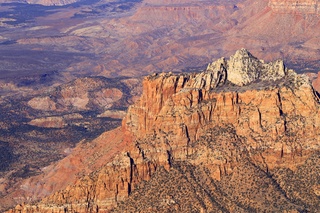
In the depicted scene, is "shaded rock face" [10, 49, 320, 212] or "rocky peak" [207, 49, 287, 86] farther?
"rocky peak" [207, 49, 287, 86]

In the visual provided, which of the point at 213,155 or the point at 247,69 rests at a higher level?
the point at 247,69

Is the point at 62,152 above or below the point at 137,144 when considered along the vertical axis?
below

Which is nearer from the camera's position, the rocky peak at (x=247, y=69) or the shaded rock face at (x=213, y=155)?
the shaded rock face at (x=213, y=155)

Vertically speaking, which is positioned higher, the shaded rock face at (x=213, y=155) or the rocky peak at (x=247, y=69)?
the rocky peak at (x=247, y=69)

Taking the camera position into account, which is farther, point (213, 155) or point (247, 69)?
point (247, 69)

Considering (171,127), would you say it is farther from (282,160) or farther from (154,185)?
(282,160)

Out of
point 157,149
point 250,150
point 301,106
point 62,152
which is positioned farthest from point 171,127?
point 62,152

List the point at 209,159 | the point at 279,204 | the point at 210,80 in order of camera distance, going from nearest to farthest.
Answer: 1. the point at 279,204
2. the point at 209,159
3. the point at 210,80

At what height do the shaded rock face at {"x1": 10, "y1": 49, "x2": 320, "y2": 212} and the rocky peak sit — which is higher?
the rocky peak
